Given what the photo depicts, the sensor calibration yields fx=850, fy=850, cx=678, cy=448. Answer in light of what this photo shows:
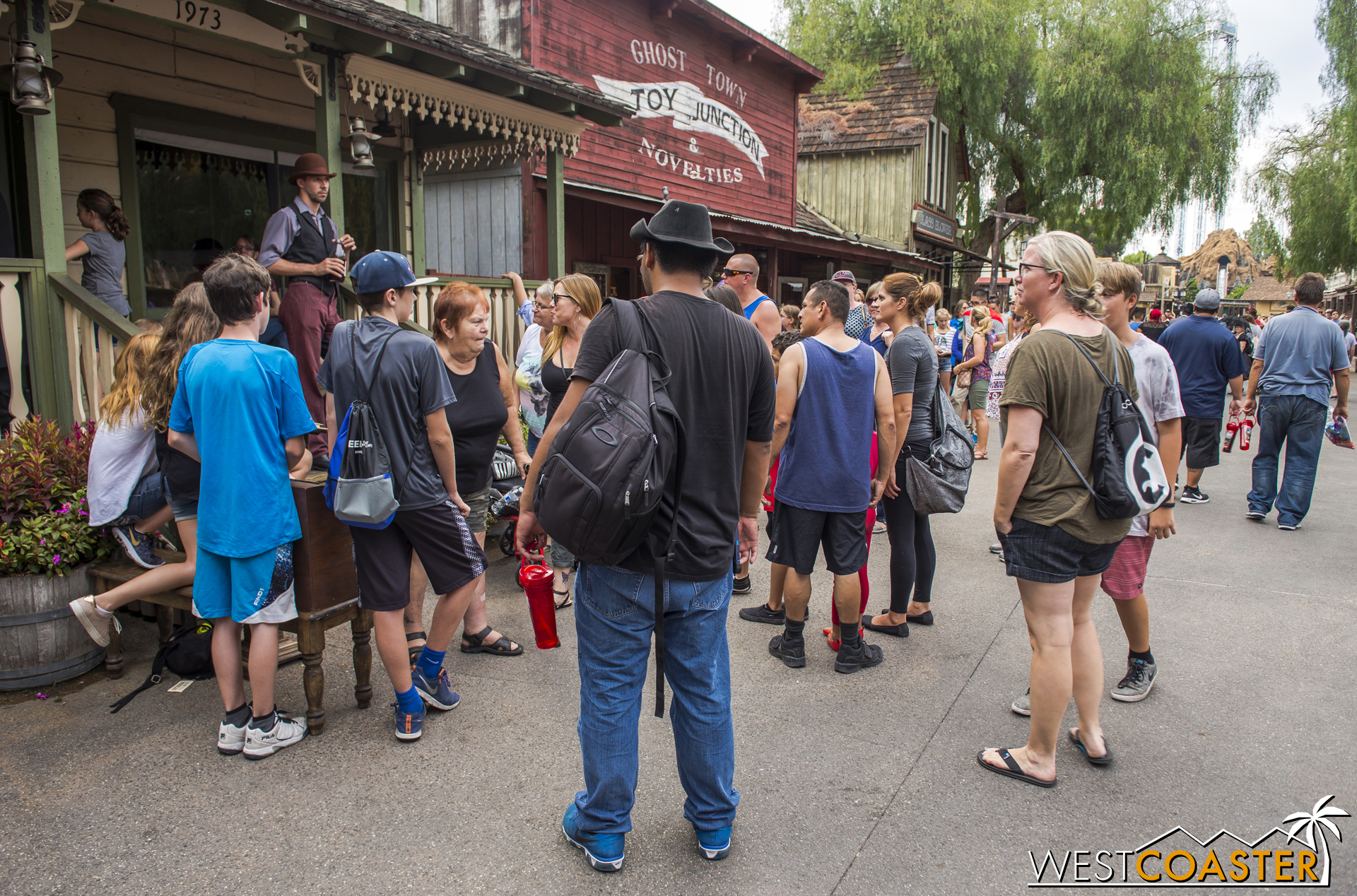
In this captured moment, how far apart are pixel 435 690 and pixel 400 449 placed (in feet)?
3.46

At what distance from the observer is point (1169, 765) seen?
128 inches

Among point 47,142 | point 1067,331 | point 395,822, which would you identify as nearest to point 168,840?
point 395,822

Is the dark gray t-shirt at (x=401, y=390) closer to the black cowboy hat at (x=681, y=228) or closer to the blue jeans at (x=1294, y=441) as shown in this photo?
the black cowboy hat at (x=681, y=228)

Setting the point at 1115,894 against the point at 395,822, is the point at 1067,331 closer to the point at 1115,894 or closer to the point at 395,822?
the point at 1115,894

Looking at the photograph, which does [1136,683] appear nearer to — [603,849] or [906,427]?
[906,427]

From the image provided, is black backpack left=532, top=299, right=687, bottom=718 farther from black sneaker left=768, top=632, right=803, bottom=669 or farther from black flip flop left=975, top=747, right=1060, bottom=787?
black sneaker left=768, top=632, right=803, bottom=669

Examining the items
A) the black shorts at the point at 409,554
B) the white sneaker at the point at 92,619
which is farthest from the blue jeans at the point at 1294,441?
the white sneaker at the point at 92,619

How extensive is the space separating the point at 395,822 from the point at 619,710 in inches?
37.0

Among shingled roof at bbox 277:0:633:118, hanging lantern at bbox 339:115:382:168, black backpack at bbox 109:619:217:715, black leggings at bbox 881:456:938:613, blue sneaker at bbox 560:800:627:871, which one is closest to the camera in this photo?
blue sneaker at bbox 560:800:627:871

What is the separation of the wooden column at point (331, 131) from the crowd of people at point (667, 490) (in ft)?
7.26

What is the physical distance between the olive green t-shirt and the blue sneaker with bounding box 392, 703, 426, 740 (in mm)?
2421

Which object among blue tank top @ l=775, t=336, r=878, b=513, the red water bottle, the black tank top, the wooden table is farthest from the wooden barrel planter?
blue tank top @ l=775, t=336, r=878, b=513

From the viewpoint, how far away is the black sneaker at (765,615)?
4707mm

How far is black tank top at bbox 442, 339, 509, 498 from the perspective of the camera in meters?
3.83
